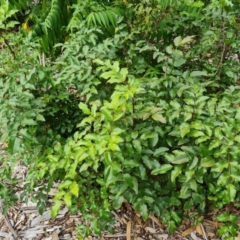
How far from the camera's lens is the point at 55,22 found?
331cm

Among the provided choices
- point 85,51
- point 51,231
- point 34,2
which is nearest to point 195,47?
point 85,51

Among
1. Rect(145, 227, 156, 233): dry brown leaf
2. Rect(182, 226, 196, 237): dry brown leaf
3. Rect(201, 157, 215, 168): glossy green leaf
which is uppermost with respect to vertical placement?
Rect(201, 157, 215, 168): glossy green leaf

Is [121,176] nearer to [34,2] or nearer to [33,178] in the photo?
[33,178]

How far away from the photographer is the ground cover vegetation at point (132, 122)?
5.57 feet

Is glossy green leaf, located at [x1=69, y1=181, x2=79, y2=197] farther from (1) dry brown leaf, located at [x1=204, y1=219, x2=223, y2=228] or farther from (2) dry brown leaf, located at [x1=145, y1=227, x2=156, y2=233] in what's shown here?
(1) dry brown leaf, located at [x1=204, y1=219, x2=223, y2=228]

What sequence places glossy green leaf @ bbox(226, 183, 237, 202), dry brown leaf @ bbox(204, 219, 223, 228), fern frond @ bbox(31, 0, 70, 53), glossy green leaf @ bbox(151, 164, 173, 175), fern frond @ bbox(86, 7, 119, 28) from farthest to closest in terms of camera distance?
1. fern frond @ bbox(31, 0, 70, 53)
2. fern frond @ bbox(86, 7, 119, 28)
3. dry brown leaf @ bbox(204, 219, 223, 228)
4. glossy green leaf @ bbox(151, 164, 173, 175)
5. glossy green leaf @ bbox(226, 183, 237, 202)

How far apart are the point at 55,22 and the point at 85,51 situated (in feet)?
4.68

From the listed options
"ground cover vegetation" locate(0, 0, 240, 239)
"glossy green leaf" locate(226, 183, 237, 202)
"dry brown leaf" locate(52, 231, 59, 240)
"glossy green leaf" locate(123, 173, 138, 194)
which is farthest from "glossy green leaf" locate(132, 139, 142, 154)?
"dry brown leaf" locate(52, 231, 59, 240)

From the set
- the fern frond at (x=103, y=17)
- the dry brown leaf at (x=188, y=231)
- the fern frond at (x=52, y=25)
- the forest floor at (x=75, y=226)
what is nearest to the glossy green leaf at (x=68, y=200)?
the forest floor at (x=75, y=226)

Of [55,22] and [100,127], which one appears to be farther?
[55,22]

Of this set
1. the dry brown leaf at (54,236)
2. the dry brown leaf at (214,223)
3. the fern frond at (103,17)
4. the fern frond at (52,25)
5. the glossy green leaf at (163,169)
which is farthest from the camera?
the fern frond at (52,25)

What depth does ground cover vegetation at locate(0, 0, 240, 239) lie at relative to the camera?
170 centimetres

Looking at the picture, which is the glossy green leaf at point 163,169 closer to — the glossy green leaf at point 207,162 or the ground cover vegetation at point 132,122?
the ground cover vegetation at point 132,122

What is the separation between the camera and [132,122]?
1.74 m
